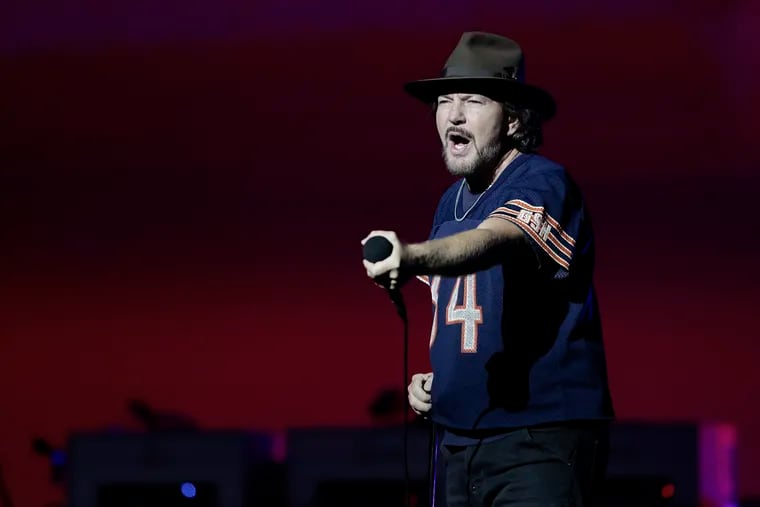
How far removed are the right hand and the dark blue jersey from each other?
0.41ft

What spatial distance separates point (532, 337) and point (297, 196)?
9.36ft

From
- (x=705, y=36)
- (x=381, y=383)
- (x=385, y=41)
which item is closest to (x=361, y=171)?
(x=385, y=41)

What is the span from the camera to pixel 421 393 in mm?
2340

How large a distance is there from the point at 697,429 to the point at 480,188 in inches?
77.3

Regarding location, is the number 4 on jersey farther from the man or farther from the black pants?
the black pants

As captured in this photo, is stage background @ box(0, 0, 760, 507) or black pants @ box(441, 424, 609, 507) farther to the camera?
stage background @ box(0, 0, 760, 507)

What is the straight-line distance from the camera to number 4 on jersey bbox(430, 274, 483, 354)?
2.16 m

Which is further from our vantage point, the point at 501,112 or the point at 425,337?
the point at 425,337

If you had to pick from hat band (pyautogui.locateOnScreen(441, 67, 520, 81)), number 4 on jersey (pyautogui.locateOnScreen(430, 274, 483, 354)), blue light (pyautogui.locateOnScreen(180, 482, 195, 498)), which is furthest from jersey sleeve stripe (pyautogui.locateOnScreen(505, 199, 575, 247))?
blue light (pyautogui.locateOnScreen(180, 482, 195, 498))

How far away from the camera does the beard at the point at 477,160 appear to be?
2248 millimetres

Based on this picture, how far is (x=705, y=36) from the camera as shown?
4570 millimetres

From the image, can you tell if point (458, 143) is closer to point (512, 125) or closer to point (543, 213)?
Result: point (512, 125)

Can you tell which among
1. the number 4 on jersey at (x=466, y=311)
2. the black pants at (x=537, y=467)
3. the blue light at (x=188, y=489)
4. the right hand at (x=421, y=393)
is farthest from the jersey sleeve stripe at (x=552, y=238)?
the blue light at (x=188, y=489)

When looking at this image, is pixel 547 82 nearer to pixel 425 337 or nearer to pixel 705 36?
pixel 705 36
